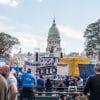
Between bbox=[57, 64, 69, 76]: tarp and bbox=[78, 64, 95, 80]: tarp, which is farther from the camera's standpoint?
bbox=[57, 64, 69, 76]: tarp

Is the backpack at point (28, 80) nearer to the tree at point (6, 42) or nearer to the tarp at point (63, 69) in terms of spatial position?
the tarp at point (63, 69)

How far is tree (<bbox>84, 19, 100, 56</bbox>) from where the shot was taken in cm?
11069

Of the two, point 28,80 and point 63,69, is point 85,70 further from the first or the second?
point 28,80

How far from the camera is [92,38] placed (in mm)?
112750

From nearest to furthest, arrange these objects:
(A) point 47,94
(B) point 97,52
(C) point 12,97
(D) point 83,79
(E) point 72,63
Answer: (C) point 12,97, (A) point 47,94, (D) point 83,79, (E) point 72,63, (B) point 97,52

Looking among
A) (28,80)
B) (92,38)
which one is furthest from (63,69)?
(92,38)

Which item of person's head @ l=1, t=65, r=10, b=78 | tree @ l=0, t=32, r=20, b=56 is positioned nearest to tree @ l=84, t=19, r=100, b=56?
tree @ l=0, t=32, r=20, b=56

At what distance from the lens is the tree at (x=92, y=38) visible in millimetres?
110688

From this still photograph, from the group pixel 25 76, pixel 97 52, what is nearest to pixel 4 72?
pixel 25 76

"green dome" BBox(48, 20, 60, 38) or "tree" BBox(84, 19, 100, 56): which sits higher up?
"green dome" BBox(48, 20, 60, 38)

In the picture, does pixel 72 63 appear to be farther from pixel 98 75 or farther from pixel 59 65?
pixel 98 75

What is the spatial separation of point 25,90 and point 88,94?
7536 mm

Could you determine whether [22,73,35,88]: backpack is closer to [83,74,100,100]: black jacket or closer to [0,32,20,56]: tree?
[83,74,100,100]: black jacket

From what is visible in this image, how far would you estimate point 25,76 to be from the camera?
18266 millimetres
